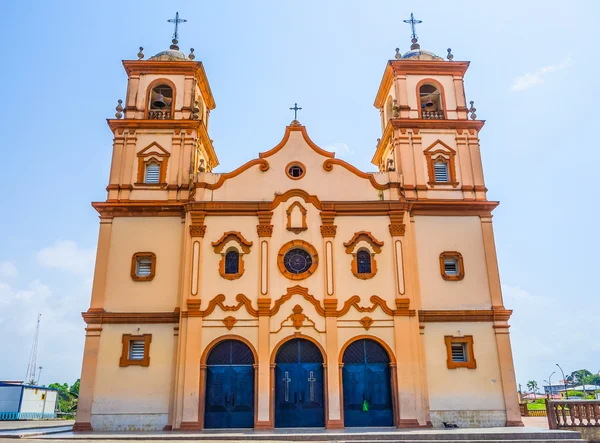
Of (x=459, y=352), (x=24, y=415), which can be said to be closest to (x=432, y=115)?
(x=459, y=352)

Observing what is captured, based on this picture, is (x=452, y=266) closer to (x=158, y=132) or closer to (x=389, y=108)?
(x=389, y=108)

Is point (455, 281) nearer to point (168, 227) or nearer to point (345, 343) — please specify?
point (345, 343)

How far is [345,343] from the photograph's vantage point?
20.1 meters

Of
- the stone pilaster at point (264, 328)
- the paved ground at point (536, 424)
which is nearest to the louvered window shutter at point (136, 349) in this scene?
the stone pilaster at point (264, 328)

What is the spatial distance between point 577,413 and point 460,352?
4540 mm

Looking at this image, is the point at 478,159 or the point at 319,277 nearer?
the point at 319,277

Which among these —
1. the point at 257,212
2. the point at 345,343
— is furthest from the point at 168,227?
the point at 345,343

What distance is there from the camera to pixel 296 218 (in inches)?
853

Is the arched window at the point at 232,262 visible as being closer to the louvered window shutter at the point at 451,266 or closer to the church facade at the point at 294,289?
the church facade at the point at 294,289

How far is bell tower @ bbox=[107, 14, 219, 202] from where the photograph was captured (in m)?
22.5

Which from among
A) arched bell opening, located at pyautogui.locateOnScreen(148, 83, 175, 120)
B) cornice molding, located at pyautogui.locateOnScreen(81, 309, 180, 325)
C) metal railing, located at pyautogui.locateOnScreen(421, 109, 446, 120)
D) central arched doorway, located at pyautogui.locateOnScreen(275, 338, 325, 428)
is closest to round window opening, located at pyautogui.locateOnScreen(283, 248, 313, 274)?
central arched doorway, located at pyautogui.locateOnScreen(275, 338, 325, 428)

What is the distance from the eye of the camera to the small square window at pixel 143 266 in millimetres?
21047

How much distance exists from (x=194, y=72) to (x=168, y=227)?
766 cm

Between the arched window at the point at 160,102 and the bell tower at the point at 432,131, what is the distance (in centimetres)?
1007
